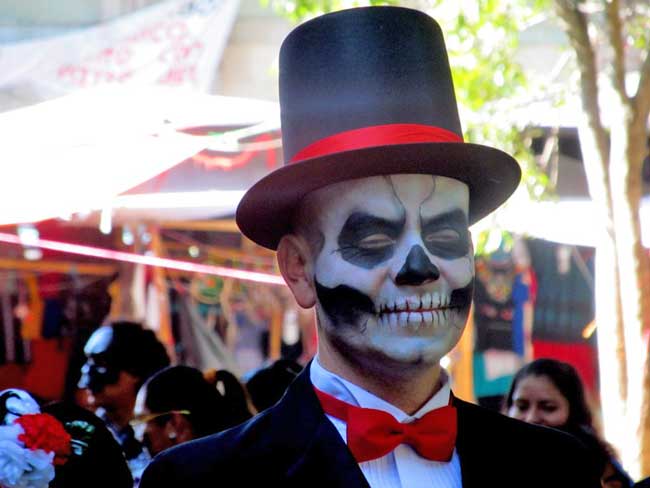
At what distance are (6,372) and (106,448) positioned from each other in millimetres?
6667

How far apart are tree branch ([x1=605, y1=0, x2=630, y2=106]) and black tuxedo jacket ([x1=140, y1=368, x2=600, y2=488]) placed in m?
3.84

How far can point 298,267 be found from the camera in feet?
9.65

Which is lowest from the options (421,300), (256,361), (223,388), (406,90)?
(256,361)

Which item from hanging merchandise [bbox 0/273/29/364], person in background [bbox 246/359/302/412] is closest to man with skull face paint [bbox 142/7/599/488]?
person in background [bbox 246/359/302/412]

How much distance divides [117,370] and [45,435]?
8.36 feet

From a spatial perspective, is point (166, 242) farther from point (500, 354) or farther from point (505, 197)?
point (505, 197)

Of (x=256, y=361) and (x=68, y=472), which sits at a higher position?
(x=68, y=472)

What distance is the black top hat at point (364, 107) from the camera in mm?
2809

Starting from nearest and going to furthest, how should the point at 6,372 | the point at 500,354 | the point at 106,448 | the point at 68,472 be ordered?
the point at 68,472, the point at 106,448, the point at 6,372, the point at 500,354

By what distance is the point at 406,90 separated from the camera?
2.87 meters

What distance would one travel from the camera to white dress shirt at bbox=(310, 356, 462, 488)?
108 inches

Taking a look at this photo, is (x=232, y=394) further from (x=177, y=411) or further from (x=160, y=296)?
(x=160, y=296)

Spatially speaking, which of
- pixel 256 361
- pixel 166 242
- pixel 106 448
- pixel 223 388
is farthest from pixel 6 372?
pixel 106 448

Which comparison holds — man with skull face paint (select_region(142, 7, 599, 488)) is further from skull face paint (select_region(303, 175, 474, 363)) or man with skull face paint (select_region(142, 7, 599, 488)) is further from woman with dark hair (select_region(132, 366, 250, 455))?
woman with dark hair (select_region(132, 366, 250, 455))
